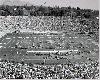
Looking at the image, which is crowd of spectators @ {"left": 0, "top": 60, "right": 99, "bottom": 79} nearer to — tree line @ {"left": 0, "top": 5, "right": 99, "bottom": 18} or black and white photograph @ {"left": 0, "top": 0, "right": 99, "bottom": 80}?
black and white photograph @ {"left": 0, "top": 0, "right": 99, "bottom": 80}

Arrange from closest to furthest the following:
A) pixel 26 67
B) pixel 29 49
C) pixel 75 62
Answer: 1. pixel 26 67
2. pixel 75 62
3. pixel 29 49

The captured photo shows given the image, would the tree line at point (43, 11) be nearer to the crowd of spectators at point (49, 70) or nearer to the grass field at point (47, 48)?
the grass field at point (47, 48)

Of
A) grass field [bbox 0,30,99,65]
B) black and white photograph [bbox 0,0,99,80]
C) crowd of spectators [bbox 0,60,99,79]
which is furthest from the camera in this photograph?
grass field [bbox 0,30,99,65]

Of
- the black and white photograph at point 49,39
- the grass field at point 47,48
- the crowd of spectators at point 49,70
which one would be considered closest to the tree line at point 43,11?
the black and white photograph at point 49,39

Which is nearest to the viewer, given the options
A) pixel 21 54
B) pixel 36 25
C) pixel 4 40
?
pixel 21 54

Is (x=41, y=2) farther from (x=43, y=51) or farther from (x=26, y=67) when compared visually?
(x=26, y=67)

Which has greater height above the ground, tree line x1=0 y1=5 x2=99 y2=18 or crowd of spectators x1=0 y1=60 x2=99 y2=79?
tree line x1=0 y1=5 x2=99 y2=18

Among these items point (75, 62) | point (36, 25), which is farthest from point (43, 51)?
point (36, 25)

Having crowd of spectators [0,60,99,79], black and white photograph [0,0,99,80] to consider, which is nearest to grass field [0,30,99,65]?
black and white photograph [0,0,99,80]
